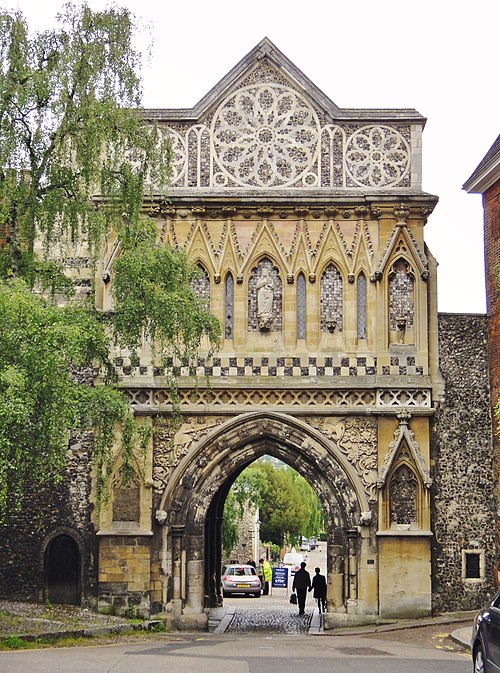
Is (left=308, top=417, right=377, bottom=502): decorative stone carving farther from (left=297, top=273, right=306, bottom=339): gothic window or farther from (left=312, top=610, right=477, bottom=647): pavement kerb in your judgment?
(left=312, top=610, right=477, bottom=647): pavement kerb

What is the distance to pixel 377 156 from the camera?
24.9 metres

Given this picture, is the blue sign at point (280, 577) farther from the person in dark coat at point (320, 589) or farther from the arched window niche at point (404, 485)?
the arched window niche at point (404, 485)

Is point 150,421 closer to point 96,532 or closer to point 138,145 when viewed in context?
point 96,532

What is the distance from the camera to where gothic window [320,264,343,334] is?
80.5 ft

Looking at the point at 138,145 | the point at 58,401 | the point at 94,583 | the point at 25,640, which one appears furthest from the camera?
the point at 94,583

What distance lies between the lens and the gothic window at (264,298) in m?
24.4

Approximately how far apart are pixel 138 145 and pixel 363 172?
650 centimetres

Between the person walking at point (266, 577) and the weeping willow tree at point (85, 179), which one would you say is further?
the person walking at point (266, 577)

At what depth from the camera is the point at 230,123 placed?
25141 millimetres

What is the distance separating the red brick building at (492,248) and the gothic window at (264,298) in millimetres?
4631

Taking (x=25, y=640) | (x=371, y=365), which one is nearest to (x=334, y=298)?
(x=371, y=365)

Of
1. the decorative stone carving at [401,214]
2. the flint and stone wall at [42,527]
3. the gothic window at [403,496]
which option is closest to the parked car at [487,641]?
the gothic window at [403,496]

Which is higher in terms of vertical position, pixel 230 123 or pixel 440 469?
pixel 230 123

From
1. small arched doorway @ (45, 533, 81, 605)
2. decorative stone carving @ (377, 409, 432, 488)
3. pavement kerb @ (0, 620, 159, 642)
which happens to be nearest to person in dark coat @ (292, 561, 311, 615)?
decorative stone carving @ (377, 409, 432, 488)
